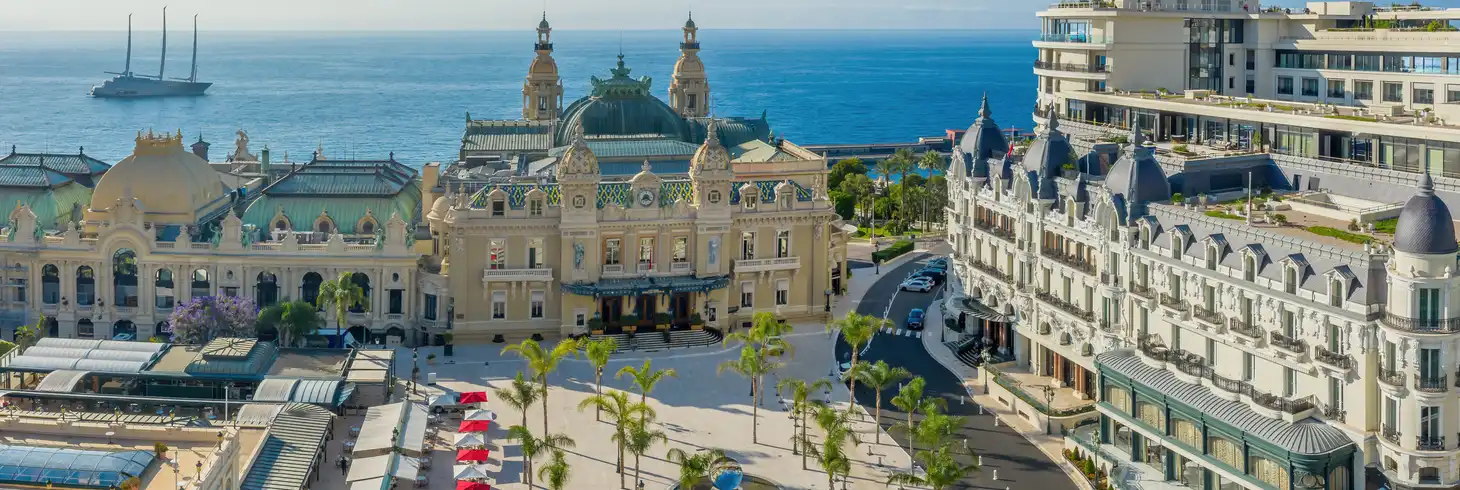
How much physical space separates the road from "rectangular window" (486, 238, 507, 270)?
21.4 m

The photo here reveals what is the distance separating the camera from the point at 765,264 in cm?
10212

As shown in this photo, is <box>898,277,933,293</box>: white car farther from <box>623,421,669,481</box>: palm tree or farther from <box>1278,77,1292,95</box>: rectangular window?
<box>623,421,669,481</box>: palm tree

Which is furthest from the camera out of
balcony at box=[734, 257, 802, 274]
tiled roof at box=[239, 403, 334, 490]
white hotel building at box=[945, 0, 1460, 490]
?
balcony at box=[734, 257, 802, 274]

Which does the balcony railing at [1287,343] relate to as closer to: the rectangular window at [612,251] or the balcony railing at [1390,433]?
the balcony railing at [1390,433]

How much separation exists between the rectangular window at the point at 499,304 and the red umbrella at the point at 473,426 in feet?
74.0

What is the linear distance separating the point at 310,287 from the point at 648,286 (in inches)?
833

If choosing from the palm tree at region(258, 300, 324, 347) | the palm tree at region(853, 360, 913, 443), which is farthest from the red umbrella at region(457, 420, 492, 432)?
the palm tree at region(258, 300, 324, 347)

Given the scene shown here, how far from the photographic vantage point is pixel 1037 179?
88.1 meters

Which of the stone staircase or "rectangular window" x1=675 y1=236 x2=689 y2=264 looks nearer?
the stone staircase

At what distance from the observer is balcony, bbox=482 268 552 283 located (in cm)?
9788

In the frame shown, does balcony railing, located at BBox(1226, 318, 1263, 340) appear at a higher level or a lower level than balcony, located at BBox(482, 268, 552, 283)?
higher

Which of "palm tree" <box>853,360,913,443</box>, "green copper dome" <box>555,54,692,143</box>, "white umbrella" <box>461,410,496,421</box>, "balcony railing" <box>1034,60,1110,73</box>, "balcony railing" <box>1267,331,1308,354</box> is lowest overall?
"white umbrella" <box>461,410,496,421</box>

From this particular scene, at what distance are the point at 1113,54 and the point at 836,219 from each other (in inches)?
875

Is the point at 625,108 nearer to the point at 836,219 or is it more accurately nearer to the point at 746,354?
the point at 836,219
